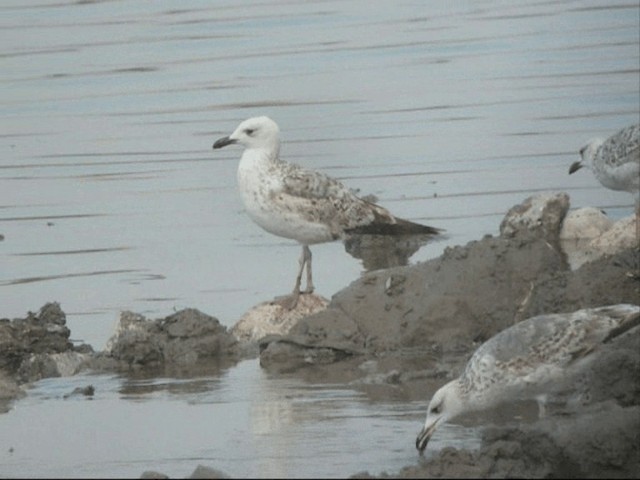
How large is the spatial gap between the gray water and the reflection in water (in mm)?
159

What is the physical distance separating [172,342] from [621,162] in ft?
13.9

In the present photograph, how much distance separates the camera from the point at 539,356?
33.6ft

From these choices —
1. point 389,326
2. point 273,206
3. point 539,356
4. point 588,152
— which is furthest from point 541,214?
point 539,356

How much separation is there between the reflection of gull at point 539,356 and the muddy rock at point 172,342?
2.43 m

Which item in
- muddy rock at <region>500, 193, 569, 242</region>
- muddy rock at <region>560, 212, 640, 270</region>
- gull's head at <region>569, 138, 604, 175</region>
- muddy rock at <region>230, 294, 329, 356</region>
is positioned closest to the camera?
muddy rock at <region>230, 294, 329, 356</region>

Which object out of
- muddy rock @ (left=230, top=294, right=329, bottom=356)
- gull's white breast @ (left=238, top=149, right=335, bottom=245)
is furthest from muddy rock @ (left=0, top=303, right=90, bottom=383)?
gull's white breast @ (left=238, top=149, right=335, bottom=245)

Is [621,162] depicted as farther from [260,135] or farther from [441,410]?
[441,410]

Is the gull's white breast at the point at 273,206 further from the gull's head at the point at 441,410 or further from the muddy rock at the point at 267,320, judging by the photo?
the gull's head at the point at 441,410

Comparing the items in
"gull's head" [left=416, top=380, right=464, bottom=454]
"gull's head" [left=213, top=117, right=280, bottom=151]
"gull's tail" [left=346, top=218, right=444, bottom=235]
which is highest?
"gull's head" [left=213, top=117, right=280, bottom=151]

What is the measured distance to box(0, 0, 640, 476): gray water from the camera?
10234 mm

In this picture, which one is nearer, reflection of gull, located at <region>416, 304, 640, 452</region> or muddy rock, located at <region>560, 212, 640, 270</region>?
reflection of gull, located at <region>416, 304, 640, 452</region>

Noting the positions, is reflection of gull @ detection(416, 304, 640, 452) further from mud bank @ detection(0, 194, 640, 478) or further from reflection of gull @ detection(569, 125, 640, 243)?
reflection of gull @ detection(569, 125, 640, 243)

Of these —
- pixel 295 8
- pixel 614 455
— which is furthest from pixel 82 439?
pixel 295 8

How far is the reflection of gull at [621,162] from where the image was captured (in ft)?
48.9
